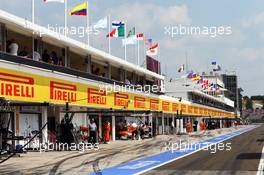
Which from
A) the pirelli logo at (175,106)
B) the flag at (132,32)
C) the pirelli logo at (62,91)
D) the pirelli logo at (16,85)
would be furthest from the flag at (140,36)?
the pirelli logo at (16,85)

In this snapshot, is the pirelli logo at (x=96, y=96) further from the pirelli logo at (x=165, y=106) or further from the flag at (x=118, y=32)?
the pirelli logo at (x=165, y=106)

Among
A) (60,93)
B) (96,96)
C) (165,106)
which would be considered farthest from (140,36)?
(60,93)

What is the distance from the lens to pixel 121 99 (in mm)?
34250

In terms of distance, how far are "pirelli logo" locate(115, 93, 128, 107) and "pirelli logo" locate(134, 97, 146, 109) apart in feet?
7.83

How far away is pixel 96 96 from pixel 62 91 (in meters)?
5.17

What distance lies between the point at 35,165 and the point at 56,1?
11.5 meters

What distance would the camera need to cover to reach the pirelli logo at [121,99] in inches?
1313

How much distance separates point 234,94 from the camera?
175000mm

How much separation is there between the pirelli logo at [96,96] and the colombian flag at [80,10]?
15.7 ft

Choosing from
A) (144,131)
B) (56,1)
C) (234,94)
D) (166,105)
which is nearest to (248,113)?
(234,94)

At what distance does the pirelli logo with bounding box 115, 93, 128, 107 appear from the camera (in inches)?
1313

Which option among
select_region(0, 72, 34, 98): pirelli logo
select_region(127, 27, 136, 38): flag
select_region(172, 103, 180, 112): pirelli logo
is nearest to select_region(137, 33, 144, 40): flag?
select_region(127, 27, 136, 38): flag

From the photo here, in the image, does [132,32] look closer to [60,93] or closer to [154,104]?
[154,104]

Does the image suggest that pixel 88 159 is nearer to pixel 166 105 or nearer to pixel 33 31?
pixel 33 31
